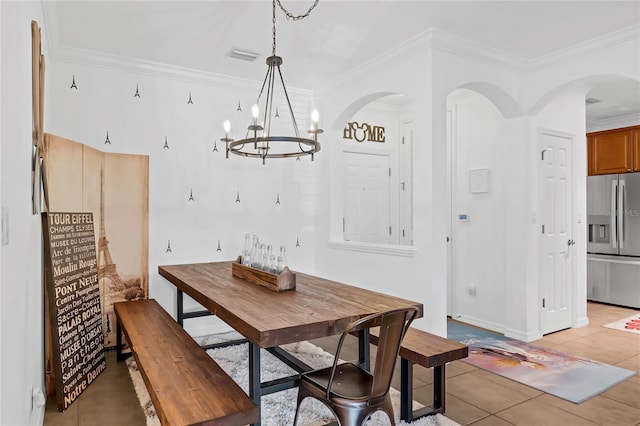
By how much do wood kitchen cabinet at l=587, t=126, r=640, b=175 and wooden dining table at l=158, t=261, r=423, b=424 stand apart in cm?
511

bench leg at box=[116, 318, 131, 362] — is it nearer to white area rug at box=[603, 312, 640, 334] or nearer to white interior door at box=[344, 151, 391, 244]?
white interior door at box=[344, 151, 391, 244]

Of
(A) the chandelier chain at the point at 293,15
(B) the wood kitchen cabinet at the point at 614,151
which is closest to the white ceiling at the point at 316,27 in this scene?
(A) the chandelier chain at the point at 293,15

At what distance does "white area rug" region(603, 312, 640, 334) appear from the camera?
451cm

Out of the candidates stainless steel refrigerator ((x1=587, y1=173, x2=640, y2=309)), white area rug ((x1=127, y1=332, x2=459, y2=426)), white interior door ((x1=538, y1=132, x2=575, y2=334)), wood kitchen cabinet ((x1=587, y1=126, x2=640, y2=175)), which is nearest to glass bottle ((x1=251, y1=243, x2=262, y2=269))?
white area rug ((x1=127, y1=332, x2=459, y2=426))

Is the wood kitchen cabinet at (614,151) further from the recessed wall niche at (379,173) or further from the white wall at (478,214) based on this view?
the recessed wall niche at (379,173)

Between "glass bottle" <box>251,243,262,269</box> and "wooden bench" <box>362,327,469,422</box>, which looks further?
"glass bottle" <box>251,243,262,269</box>

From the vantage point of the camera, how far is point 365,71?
414 centimetres

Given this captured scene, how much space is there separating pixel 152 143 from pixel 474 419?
354cm

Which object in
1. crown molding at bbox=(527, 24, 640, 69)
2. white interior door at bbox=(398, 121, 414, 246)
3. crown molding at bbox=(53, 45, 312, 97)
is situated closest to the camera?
crown molding at bbox=(527, 24, 640, 69)

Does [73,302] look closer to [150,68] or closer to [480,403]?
[150,68]

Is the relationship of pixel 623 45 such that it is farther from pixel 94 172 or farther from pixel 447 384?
pixel 94 172

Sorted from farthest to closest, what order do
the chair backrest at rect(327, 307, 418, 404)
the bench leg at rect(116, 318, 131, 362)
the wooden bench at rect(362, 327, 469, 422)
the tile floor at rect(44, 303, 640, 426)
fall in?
the bench leg at rect(116, 318, 131, 362) → the tile floor at rect(44, 303, 640, 426) → the wooden bench at rect(362, 327, 469, 422) → the chair backrest at rect(327, 307, 418, 404)

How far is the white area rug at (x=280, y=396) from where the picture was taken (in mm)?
2477

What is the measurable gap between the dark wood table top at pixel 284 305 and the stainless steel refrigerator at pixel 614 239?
458 centimetres
